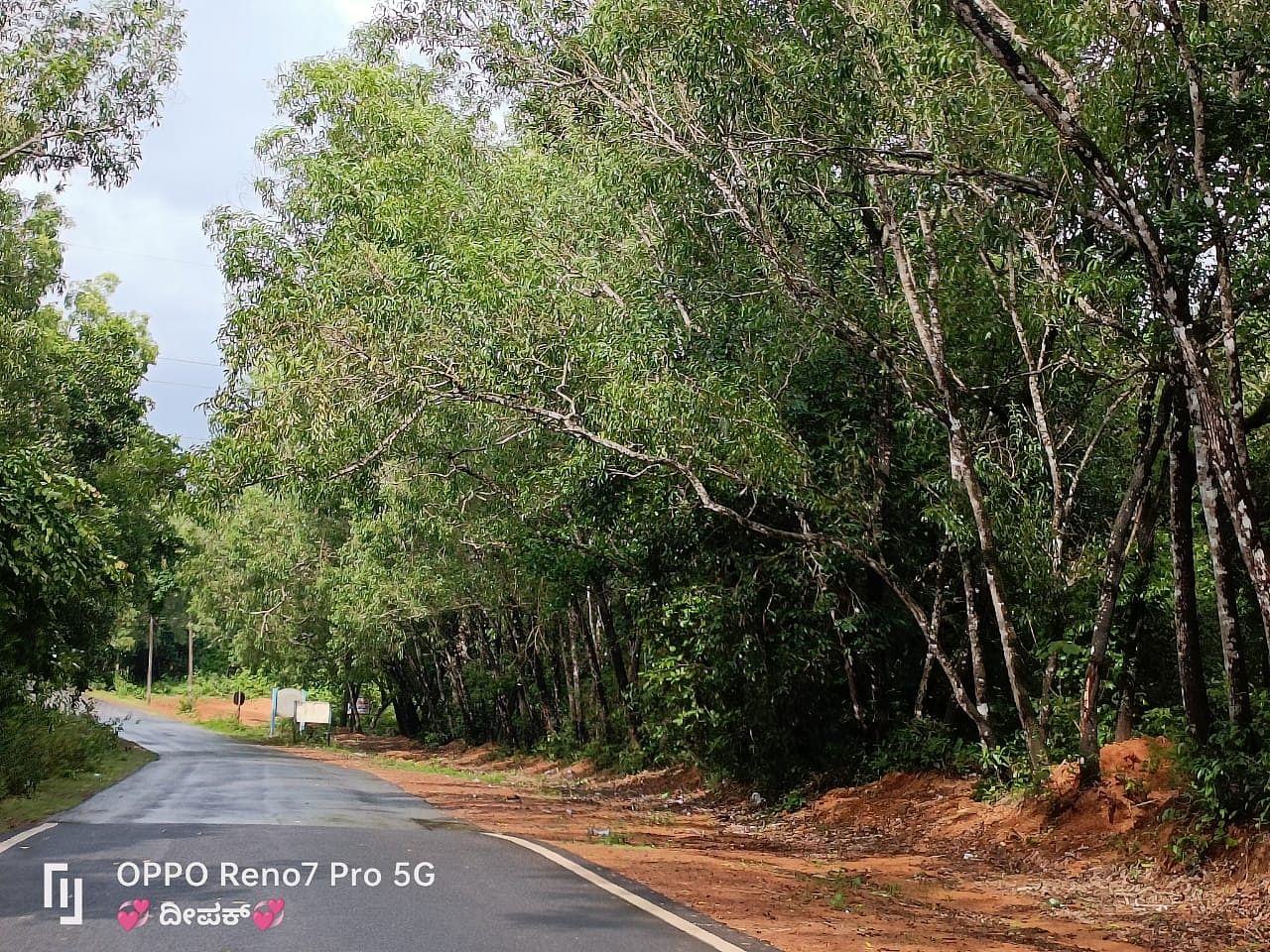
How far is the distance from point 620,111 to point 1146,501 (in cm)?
688

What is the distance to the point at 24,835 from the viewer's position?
11930 mm

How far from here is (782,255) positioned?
1392cm

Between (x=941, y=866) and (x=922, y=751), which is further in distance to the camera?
(x=922, y=751)

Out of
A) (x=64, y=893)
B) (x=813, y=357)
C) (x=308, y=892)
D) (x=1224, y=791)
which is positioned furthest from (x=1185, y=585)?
(x=64, y=893)

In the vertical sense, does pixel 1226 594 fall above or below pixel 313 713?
above

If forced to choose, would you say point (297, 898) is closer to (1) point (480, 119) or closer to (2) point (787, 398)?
(2) point (787, 398)

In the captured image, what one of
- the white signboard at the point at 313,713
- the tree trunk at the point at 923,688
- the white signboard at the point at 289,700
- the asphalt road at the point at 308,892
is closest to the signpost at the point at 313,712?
the white signboard at the point at 313,713

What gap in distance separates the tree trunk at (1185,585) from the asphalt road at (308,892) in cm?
523

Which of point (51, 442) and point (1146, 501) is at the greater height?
point (51, 442)

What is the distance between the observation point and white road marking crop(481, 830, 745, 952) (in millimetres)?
7341

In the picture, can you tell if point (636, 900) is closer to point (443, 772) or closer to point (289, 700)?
point (443, 772)

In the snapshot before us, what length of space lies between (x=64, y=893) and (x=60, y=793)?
1123 cm

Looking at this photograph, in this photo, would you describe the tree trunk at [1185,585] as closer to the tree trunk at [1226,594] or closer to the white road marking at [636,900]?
the tree trunk at [1226,594]

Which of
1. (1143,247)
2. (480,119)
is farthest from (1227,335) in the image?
(480,119)
